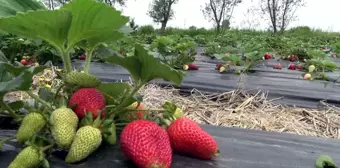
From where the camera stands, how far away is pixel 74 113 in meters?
1.06

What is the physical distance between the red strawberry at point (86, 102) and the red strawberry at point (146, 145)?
12cm

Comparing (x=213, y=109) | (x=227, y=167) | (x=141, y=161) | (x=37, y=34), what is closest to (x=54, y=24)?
(x=37, y=34)

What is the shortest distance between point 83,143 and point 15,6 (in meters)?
0.46

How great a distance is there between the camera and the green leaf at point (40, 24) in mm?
939

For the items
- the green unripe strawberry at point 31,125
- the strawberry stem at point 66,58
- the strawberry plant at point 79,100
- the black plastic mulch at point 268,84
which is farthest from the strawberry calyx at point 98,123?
the black plastic mulch at point 268,84

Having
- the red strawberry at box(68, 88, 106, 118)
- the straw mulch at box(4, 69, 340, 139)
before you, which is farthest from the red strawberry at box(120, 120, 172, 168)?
the straw mulch at box(4, 69, 340, 139)

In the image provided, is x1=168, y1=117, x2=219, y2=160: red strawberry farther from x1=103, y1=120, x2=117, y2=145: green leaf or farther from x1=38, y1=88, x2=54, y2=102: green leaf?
x1=38, y1=88, x2=54, y2=102: green leaf

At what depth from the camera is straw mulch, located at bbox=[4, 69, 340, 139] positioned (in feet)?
8.14

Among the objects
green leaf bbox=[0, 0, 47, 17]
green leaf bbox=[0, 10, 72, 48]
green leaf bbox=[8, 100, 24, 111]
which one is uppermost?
green leaf bbox=[0, 0, 47, 17]

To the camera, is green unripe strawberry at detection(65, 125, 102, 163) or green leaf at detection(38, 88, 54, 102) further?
green leaf at detection(38, 88, 54, 102)

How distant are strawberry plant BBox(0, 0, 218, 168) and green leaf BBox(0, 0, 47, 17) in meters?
0.12

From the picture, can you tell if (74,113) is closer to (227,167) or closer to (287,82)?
(227,167)

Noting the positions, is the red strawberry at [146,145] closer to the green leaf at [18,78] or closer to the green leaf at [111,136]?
the green leaf at [111,136]

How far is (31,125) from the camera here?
3.41 feet
